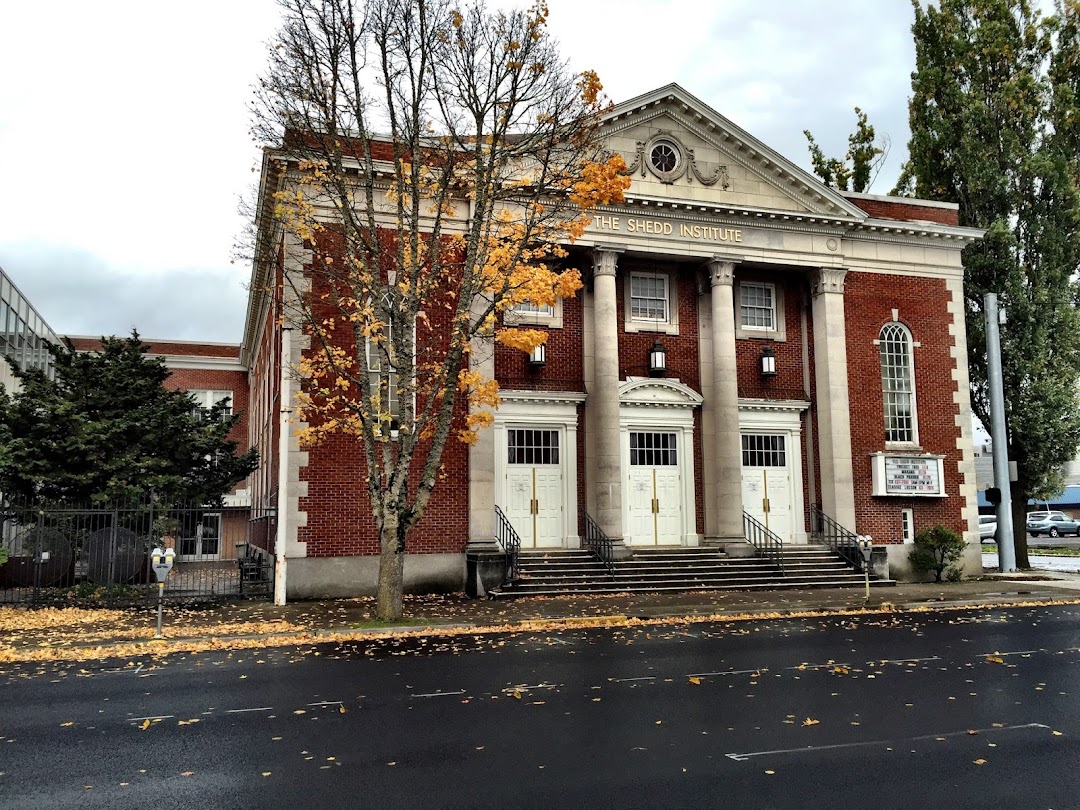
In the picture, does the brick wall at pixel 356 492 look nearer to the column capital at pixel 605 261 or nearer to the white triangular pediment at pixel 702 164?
the column capital at pixel 605 261

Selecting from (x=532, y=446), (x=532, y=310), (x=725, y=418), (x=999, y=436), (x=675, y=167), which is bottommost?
(x=532, y=446)

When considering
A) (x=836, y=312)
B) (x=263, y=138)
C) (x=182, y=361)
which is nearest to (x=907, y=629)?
(x=836, y=312)

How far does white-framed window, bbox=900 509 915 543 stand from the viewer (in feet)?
80.9

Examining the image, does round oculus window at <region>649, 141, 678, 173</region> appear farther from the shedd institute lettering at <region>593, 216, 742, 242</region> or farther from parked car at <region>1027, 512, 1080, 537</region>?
parked car at <region>1027, 512, 1080, 537</region>

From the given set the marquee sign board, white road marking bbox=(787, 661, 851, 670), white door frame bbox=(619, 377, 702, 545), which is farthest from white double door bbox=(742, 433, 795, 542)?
white road marking bbox=(787, 661, 851, 670)

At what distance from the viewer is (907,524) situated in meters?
24.8

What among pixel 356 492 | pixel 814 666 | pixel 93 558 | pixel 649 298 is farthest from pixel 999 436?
pixel 93 558

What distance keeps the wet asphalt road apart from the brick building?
9941 mm

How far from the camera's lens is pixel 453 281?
68.8 feet

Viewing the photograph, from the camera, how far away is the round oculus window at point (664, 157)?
23828 mm

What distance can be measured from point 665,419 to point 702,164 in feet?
22.7

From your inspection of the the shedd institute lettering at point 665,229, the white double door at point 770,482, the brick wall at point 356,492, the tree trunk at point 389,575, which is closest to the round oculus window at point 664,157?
the the shedd institute lettering at point 665,229

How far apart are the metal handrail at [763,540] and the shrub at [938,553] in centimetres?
357

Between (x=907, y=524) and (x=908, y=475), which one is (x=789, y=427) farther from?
(x=907, y=524)
